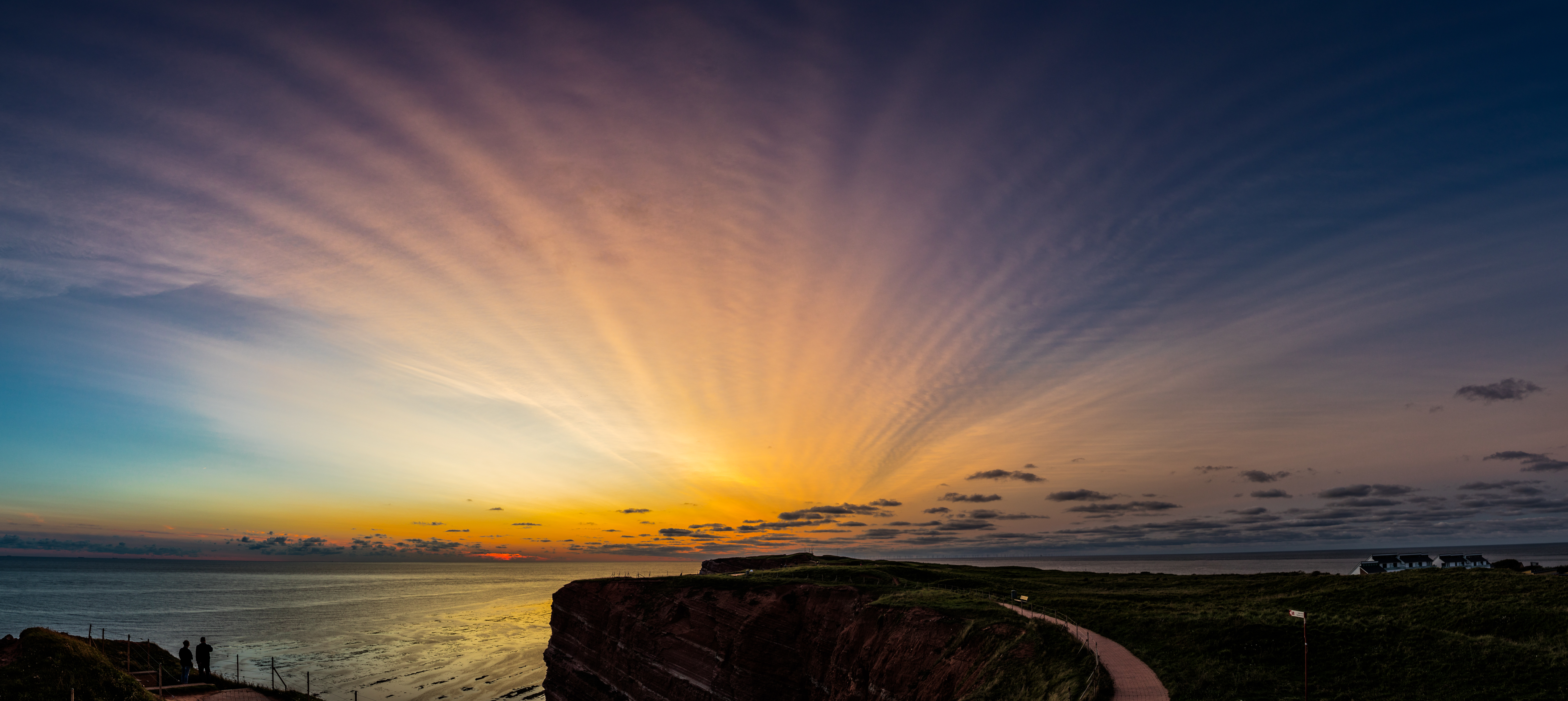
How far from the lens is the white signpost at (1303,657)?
1820 cm

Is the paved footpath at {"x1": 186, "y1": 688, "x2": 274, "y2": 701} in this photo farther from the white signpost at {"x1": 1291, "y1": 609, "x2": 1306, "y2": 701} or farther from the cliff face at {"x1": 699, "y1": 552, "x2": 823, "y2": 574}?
the cliff face at {"x1": 699, "y1": 552, "x2": 823, "y2": 574}

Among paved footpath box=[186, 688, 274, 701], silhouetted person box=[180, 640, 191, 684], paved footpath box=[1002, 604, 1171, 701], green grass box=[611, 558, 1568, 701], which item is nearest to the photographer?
green grass box=[611, 558, 1568, 701]

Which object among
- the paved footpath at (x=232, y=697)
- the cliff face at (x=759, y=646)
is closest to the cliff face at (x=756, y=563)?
the cliff face at (x=759, y=646)

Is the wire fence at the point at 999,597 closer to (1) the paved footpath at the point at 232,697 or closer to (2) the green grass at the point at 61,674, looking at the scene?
(1) the paved footpath at the point at 232,697

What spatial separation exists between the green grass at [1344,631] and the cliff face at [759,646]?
6.48ft

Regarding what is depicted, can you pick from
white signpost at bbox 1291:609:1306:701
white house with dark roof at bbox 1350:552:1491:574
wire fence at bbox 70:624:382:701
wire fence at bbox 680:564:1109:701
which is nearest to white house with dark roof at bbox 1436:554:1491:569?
white house with dark roof at bbox 1350:552:1491:574

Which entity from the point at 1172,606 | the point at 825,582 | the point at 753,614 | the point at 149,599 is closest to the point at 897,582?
the point at 825,582

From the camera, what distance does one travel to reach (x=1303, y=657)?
2419cm

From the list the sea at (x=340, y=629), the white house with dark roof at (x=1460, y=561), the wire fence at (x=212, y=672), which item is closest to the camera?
the wire fence at (x=212, y=672)

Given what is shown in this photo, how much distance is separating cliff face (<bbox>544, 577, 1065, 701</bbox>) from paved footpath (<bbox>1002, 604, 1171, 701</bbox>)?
2.46 meters

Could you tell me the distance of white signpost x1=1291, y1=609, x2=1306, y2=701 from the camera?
18.2 metres

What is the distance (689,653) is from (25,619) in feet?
355

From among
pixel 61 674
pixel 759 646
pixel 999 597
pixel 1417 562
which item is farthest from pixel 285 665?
pixel 1417 562

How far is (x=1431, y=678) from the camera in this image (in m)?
21.1
